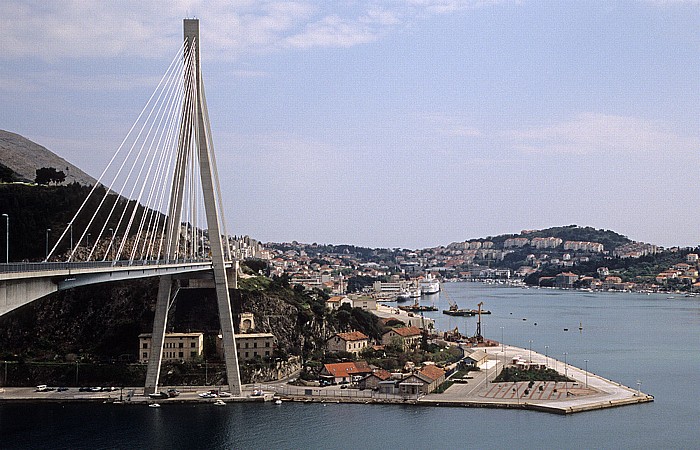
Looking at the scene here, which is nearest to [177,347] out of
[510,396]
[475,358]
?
[510,396]

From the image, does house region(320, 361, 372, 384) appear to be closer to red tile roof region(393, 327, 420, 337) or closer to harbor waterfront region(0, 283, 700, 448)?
harbor waterfront region(0, 283, 700, 448)

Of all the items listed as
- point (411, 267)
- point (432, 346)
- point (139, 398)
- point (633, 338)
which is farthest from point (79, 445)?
point (411, 267)

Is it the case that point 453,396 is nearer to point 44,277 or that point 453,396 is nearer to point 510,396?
point 510,396

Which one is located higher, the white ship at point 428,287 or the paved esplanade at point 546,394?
the white ship at point 428,287

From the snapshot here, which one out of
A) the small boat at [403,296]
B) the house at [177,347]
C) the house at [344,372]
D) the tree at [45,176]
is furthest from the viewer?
the small boat at [403,296]

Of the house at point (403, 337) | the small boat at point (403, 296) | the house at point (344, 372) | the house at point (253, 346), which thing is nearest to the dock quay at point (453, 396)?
the house at point (344, 372)

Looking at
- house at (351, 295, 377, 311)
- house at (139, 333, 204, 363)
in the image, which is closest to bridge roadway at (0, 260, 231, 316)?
house at (139, 333, 204, 363)

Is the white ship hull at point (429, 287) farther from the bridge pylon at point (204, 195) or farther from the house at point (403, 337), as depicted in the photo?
the bridge pylon at point (204, 195)
